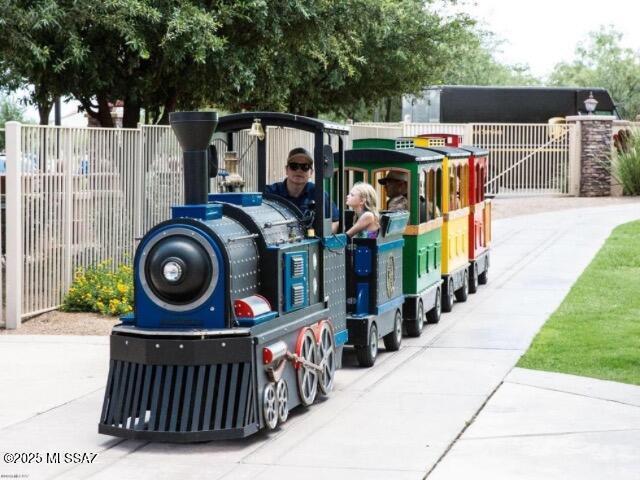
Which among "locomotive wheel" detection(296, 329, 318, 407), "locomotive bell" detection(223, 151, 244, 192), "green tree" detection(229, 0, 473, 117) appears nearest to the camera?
"locomotive wheel" detection(296, 329, 318, 407)

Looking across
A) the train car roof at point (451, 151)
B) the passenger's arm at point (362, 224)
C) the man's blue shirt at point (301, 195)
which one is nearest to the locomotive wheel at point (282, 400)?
the man's blue shirt at point (301, 195)

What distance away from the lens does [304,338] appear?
952cm

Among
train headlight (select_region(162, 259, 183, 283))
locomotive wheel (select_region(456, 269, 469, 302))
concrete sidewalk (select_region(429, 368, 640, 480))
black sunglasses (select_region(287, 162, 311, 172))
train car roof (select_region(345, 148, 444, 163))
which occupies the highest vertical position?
train car roof (select_region(345, 148, 444, 163))

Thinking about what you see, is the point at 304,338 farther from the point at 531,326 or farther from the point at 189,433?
Answer: the point at 531,326

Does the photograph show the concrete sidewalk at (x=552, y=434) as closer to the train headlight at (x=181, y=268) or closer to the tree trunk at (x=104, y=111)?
the train headlight at (x=181, y=268)

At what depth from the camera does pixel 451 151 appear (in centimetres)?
1608

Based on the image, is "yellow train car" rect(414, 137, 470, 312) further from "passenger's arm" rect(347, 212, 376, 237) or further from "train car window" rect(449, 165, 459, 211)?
"passenger's arm" rect(347, 212, 376, 237)

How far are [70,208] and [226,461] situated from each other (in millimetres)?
6808

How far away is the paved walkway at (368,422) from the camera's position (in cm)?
785

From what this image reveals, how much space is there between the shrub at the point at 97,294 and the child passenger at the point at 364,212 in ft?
11.8

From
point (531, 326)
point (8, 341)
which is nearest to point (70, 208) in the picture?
point (8, 341)

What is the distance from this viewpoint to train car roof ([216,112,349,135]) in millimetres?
9914

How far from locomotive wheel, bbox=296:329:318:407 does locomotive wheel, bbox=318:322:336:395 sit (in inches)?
3.6

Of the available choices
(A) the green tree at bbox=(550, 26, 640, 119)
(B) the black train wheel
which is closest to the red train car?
(B) the black train wheel
